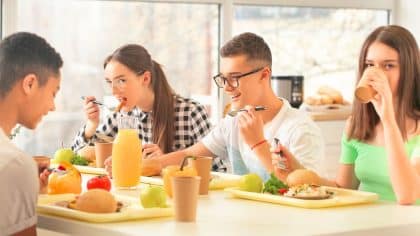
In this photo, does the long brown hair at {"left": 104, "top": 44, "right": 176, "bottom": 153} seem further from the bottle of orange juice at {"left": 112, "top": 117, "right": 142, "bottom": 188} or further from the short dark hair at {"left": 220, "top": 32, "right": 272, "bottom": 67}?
the bottle of orange juice at {"left": 112, "top": 117, "right": 142, "bottom": 188}

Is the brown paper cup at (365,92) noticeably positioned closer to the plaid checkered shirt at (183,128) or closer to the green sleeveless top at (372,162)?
the green sleeveless top at (372,162)

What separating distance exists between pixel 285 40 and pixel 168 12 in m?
0.99

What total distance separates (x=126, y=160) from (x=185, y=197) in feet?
2.63

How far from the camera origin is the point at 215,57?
20.0 ft

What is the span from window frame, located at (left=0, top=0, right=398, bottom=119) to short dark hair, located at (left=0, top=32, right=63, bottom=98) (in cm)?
232

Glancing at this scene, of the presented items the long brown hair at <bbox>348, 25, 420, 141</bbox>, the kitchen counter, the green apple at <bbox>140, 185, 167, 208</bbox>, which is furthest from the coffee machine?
the green apple at <bbox>140, 185, 167, 208</bbox>

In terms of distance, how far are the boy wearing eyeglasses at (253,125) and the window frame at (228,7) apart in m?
1.61

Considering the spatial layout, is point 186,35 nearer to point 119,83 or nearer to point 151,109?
point 151,109

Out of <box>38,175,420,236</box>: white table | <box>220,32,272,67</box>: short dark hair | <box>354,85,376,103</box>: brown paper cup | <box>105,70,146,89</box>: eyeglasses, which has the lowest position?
<box>38,175,420,236</box>: white table

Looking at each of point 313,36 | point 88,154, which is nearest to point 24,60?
point 88,154

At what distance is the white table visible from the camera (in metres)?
2.51

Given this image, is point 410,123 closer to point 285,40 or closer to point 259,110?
point 259,110

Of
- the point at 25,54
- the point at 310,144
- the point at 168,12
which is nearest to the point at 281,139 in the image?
the point at 310,144

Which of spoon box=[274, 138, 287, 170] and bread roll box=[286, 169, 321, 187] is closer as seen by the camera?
bread roll box=[286, 169, 321, 187]
